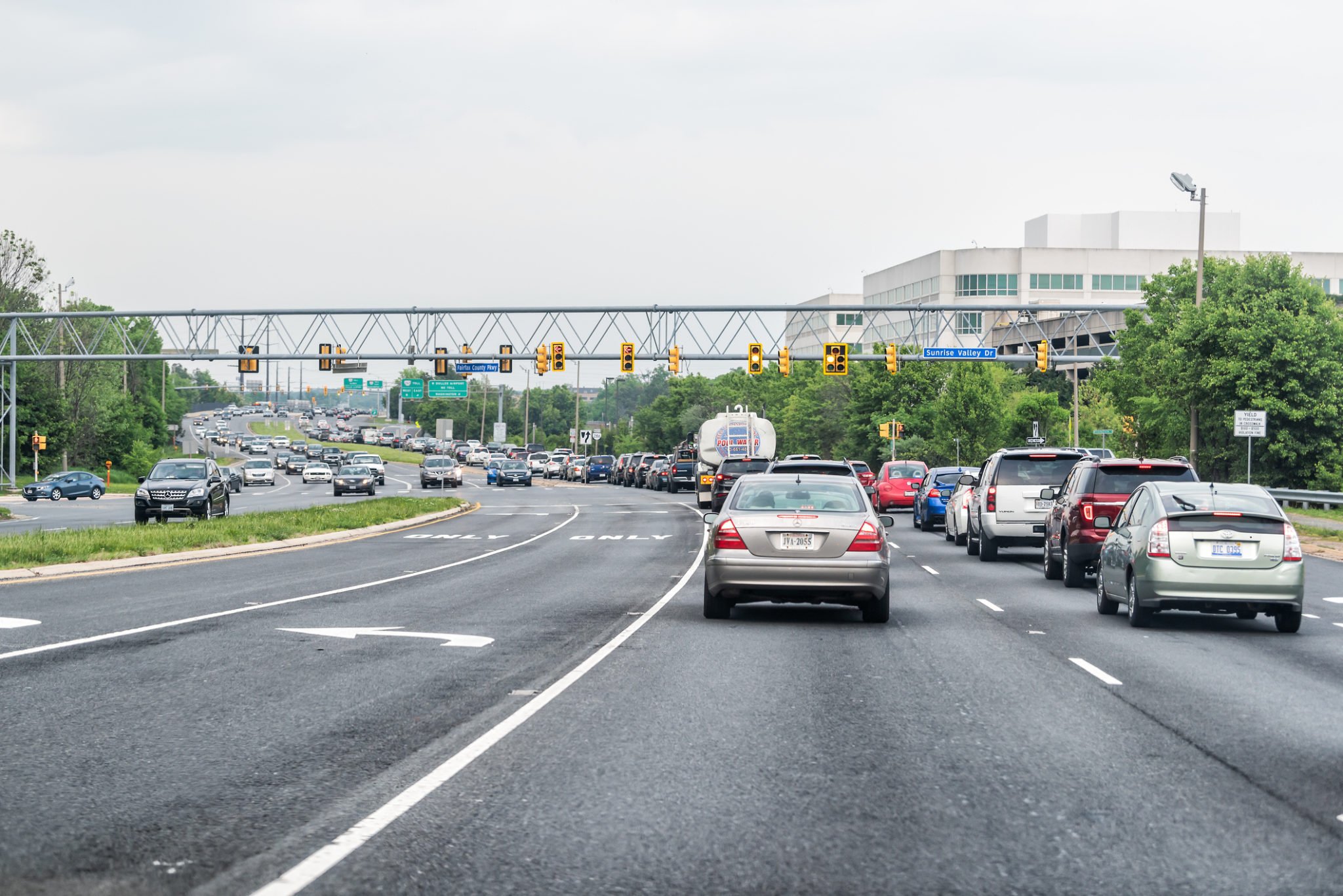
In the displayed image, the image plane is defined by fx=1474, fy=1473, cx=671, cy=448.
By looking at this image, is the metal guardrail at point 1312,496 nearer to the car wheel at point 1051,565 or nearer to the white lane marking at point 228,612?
the car wheel at point 1051,565

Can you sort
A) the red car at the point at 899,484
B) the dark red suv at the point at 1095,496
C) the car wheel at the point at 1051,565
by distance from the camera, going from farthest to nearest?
the red car at the point at 899,484 → the car wheel at the point at 1051,565 → the dark red suv at the point at 1095,496

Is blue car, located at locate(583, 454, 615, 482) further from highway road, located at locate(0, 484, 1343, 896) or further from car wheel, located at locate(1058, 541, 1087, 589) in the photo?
highway road, located at locate(0, 484, 1343, 896)

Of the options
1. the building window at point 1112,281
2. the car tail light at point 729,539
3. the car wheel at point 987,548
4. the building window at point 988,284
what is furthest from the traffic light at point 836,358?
the building window at point 1112,281

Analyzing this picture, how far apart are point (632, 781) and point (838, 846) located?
1.57 meters

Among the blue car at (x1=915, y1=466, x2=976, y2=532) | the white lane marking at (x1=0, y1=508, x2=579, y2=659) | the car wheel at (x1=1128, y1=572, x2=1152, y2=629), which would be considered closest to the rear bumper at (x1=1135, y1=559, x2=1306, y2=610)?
the car wheel at (x1=1128, y1=572, x2=1152, y2=629)

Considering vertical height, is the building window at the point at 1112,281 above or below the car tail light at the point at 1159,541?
above

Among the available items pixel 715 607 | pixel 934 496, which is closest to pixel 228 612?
pixel 715 607

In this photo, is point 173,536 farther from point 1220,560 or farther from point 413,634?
point 1220,560

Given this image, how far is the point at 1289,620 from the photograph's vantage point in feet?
51.8

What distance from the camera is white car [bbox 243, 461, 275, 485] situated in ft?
277

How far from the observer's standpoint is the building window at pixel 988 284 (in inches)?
5468

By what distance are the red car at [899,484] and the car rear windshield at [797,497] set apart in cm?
3118

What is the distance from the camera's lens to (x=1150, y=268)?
13825 centimetres

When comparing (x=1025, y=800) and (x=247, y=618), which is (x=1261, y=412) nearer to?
(x=247, y=618)
